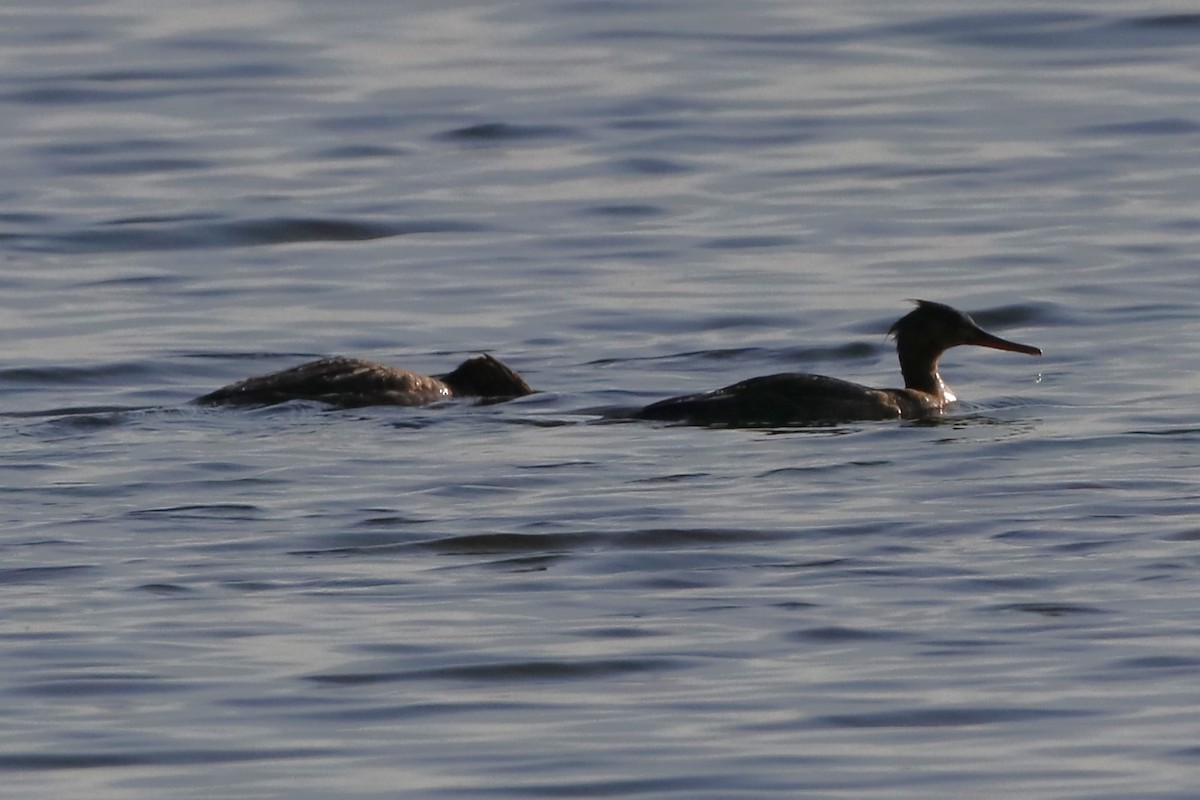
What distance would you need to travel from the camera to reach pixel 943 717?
312 inches

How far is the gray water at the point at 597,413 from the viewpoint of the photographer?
26.1 ft

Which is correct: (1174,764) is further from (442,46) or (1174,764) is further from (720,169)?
(442,46)

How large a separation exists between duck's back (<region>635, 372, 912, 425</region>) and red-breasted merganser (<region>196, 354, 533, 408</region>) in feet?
3.00

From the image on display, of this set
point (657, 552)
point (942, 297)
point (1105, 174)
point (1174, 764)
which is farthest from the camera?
point (1105, 174)

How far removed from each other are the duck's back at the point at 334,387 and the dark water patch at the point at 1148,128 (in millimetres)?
9355

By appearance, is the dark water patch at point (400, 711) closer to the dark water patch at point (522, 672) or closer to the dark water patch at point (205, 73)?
the dark water patch at point (522, 672)

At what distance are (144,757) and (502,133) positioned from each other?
50.6 ft

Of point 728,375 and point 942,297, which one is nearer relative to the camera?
point 728,375

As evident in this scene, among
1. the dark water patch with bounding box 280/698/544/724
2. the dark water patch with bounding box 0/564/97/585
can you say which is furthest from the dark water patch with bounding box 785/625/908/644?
the dark water patch with bounding box 0/564/97/585

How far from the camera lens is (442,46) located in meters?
26.8

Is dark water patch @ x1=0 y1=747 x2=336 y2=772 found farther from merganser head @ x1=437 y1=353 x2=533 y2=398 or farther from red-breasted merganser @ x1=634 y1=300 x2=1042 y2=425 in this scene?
merganser head @ x1=437 y1=353 x2=533 y2=398

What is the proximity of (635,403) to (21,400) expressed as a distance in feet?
10.0

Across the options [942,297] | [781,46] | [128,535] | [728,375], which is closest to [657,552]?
[128,535]

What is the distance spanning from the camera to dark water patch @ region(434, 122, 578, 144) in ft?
74.4
